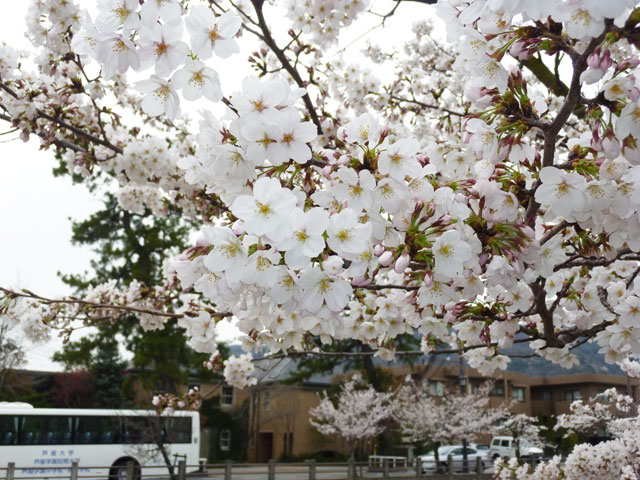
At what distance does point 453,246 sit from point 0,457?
51.5 feet

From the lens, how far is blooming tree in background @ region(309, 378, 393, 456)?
2516 cm

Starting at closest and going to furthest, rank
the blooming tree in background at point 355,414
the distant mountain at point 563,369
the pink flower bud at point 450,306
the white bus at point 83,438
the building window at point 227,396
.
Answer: the pink flower bud at point 450,306 < the white bus at point 83,438 < the blooming tree in background at point 355,414 < the building window at point 227,396 < the distant mountain at point 563,369

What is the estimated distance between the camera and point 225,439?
26203 millimetres

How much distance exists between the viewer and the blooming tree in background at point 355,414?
25.2 meters

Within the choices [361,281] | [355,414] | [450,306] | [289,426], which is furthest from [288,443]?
[361,281]

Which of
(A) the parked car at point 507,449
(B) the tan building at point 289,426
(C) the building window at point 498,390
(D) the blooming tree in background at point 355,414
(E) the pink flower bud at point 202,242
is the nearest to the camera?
(E) the pink flower bud at point 202,242

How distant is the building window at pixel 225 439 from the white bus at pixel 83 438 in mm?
9143

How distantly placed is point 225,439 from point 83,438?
1178 centimetres

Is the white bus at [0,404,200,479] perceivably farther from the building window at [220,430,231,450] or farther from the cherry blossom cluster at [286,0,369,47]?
the cherry blossom cluster at [286,0,369,47]

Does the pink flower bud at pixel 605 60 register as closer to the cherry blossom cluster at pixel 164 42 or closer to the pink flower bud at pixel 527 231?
the pink flower bud at pixel 527 231

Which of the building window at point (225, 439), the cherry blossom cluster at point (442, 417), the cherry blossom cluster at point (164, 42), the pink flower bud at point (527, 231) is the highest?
Result: the cherry blossom cluster at point (164, 42)

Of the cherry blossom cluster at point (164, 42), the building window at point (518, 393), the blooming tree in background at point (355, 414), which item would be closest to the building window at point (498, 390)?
the building window at point (518, 393)

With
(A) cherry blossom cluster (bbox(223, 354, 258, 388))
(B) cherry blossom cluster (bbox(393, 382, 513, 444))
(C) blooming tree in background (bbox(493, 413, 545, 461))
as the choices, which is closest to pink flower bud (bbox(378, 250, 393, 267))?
(A) cherry blossom cluster (bbox(223, 354, 258, 388))

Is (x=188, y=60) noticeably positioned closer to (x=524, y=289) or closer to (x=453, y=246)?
(x=453, y=246)
